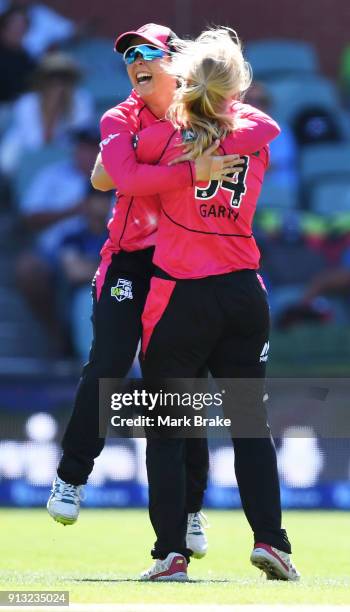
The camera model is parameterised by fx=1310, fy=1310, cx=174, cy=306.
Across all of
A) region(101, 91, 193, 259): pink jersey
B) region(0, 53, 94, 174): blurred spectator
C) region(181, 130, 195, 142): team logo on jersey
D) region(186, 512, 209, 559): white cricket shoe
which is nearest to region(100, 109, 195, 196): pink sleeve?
region(101, 91, 193, 259): pink jersey

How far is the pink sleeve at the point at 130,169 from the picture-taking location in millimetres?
4695

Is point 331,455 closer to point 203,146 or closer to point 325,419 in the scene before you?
point 325,419

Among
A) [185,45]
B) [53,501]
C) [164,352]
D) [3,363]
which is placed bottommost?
[3,363]

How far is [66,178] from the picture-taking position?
12.6 meters

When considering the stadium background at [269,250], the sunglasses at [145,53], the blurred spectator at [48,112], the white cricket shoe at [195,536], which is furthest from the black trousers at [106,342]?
the blurred spectator at [48,112]

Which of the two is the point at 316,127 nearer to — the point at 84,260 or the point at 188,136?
the point at 84,260

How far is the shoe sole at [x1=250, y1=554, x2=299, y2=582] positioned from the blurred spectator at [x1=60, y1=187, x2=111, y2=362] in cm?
659

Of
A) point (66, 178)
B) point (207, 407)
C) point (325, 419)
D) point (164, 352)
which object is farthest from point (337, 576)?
point (66, 178)

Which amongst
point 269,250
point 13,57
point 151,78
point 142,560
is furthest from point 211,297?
point 13,57

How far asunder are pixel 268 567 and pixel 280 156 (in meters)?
8.85

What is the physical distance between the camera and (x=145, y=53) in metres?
5.03

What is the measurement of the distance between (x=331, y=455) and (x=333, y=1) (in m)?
6.08

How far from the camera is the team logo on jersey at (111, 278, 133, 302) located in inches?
199

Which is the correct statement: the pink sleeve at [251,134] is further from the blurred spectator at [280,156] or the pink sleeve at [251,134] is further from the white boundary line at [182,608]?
the blurred spectator at [280,156]
